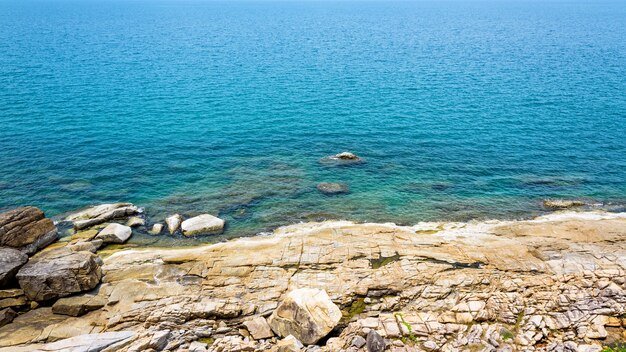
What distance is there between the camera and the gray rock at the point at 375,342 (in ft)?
82.1

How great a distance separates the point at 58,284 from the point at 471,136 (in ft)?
185

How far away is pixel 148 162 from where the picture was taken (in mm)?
55906

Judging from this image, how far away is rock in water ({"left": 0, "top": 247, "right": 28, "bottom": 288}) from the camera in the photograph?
94.6ft

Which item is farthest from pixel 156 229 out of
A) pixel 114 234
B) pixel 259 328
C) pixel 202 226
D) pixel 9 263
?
pixel 259 328

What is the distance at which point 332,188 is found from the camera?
49281 mm

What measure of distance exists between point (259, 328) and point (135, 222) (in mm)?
21369

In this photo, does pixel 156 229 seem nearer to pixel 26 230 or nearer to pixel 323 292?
pixel 26 230

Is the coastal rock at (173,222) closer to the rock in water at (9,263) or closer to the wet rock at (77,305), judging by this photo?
the wet rock at (77,305)

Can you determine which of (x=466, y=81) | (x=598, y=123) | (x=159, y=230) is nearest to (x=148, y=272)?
(x=159, y=230)

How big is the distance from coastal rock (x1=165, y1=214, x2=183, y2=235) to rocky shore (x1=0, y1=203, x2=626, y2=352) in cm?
513

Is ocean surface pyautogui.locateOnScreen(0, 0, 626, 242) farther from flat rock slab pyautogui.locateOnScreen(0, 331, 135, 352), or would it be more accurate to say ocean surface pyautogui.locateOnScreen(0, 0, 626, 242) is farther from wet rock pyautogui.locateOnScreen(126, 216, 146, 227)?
flat rock slab pyautogui.locateOnScreen(0, 331, 135, 352)

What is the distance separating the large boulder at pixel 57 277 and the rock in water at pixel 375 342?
19.6m

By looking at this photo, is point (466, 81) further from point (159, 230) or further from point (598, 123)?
point (159, 230)

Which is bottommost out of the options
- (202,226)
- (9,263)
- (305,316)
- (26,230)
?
(202,226)
